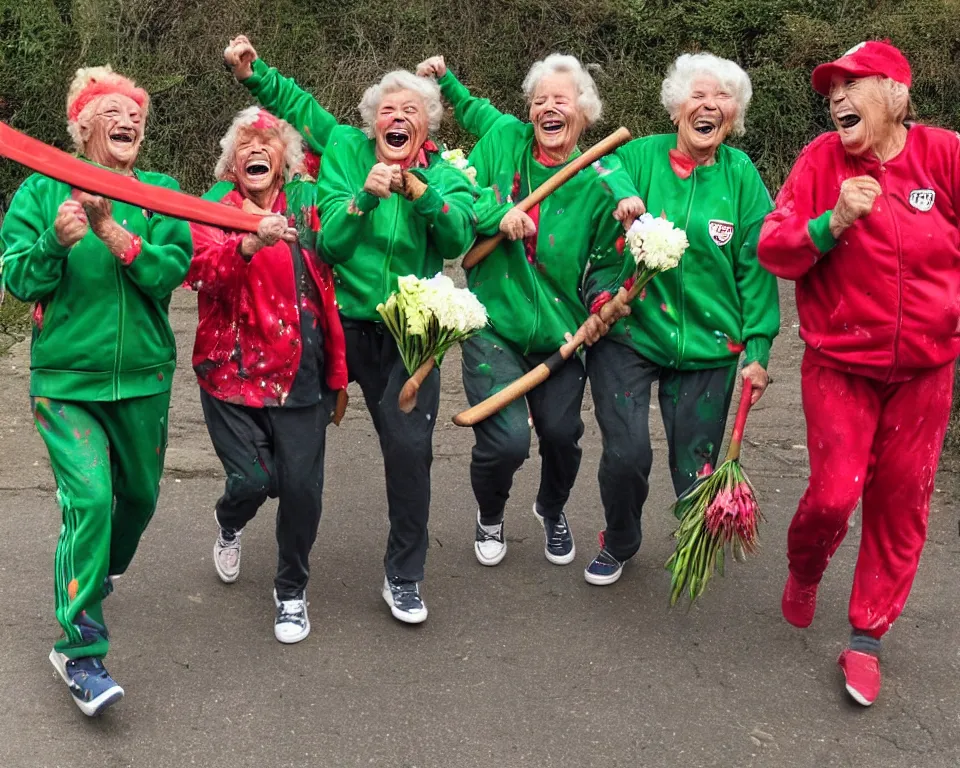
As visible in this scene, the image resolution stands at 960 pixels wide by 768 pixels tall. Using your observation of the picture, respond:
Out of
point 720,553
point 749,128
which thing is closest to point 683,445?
point 720,553

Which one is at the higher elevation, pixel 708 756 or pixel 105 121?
pixel 105 121

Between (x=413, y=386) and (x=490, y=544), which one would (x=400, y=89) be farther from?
(x=490, y=544)

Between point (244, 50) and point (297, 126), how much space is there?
377mm

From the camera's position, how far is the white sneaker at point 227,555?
5.32 metres

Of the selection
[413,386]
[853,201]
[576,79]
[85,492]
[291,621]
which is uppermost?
[576,79]

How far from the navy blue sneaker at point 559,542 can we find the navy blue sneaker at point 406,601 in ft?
2.53

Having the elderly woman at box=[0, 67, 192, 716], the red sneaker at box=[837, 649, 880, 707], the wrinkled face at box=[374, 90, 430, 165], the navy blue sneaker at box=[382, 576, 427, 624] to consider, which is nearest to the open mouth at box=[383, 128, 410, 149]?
the wrinkled face at box=[374, 90, 430, 165]

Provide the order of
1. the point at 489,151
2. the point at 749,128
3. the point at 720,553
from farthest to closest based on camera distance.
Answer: the point at 749,128, the point at 489,151, the point at 720,553

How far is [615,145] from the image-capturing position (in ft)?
16.7

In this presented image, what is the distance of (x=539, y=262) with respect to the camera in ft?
17.1

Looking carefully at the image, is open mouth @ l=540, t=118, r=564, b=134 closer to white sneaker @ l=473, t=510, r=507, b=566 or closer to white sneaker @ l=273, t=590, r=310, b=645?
white sneaker @ l=473, t=510, r=507, b=566

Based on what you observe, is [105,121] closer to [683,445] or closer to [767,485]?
[683,445]

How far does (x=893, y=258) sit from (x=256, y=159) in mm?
2229

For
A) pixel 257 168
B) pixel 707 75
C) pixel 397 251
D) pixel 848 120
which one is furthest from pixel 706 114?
pixel 257 168
